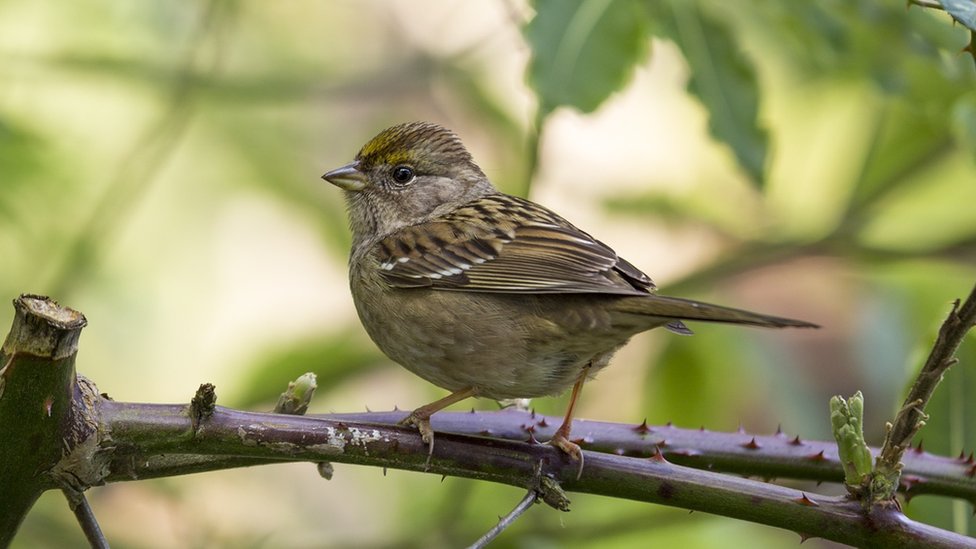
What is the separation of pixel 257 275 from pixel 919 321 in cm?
408

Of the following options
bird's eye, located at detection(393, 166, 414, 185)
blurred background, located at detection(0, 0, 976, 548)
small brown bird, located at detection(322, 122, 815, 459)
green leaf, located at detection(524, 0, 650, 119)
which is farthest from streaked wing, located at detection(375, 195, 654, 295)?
green leaf, located at detection(524, 0, 650, 119)

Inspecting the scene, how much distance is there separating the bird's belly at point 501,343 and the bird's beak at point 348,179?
882mm

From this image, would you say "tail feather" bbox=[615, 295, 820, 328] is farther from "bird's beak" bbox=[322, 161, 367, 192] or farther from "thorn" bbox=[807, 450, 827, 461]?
"bird's beak" bbox=[322, 161, 367, 192]

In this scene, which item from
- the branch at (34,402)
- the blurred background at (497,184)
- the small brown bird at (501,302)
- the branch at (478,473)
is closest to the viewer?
the branch at (34,402)

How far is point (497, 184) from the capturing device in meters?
4.98

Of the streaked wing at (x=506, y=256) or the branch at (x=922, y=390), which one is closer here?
the branch at (x=922, y=390)

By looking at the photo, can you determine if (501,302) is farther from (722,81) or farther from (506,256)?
(722,81)

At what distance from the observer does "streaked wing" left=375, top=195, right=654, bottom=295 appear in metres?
3.18

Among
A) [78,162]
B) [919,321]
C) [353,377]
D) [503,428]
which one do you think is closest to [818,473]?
[503,428]

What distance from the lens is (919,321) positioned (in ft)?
13.7

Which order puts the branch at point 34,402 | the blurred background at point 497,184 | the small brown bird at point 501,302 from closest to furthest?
1. the branch at point 34,402
2. the small brown bird at point 501,302
3. the blurred background at point 497,184

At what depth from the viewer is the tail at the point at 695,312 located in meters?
2.16

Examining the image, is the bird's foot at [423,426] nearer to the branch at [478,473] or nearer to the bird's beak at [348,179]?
the branch at [478,473]

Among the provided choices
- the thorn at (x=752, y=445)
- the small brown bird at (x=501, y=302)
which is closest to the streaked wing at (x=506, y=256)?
the small brown bird at (x=501, y=302)
